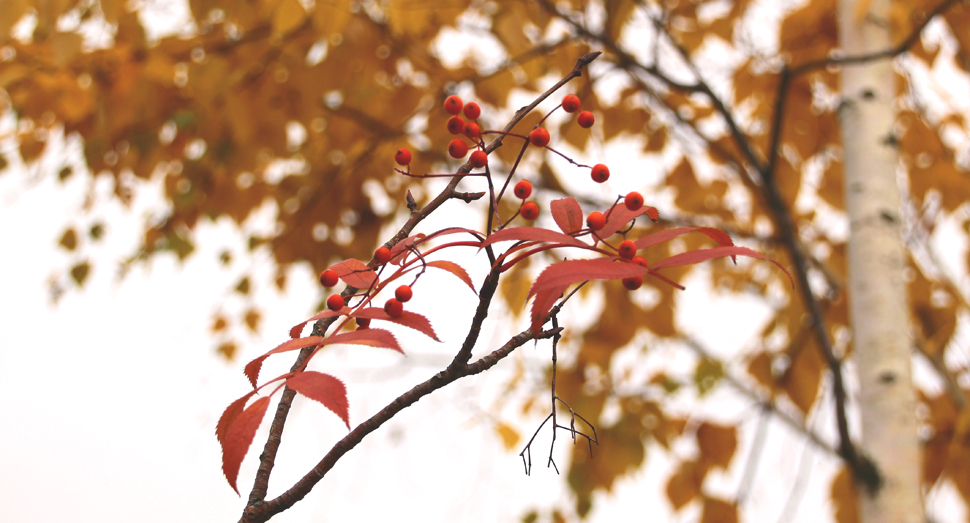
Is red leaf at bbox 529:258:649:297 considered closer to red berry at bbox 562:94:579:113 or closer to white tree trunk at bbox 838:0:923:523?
red berry at bbox 562:94:579:113

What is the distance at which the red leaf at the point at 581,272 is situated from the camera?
22 centimetres

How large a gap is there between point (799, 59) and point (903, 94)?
24 cm

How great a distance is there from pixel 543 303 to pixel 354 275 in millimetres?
84

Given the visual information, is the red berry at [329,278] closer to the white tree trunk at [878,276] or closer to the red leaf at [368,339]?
the red leaf at [368,339]

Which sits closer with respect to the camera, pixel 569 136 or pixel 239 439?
pixel 239 439

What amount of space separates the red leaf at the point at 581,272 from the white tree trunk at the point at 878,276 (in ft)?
2.23

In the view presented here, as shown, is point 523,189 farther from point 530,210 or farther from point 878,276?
point 878,276

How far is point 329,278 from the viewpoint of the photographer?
0.85ft

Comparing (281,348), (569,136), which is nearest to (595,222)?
(281,348)

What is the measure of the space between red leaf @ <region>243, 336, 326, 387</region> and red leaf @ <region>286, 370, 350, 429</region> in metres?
0.01

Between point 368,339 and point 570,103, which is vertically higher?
point 570,103

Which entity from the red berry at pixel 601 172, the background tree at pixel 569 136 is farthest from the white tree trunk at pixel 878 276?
the red berry at pixel 601 172

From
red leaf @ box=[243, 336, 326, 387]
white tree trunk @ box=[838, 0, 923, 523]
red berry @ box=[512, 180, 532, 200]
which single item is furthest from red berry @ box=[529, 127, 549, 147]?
white tree trunk @ box=[838, 0, 923, 523]

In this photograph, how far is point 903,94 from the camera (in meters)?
1.25
